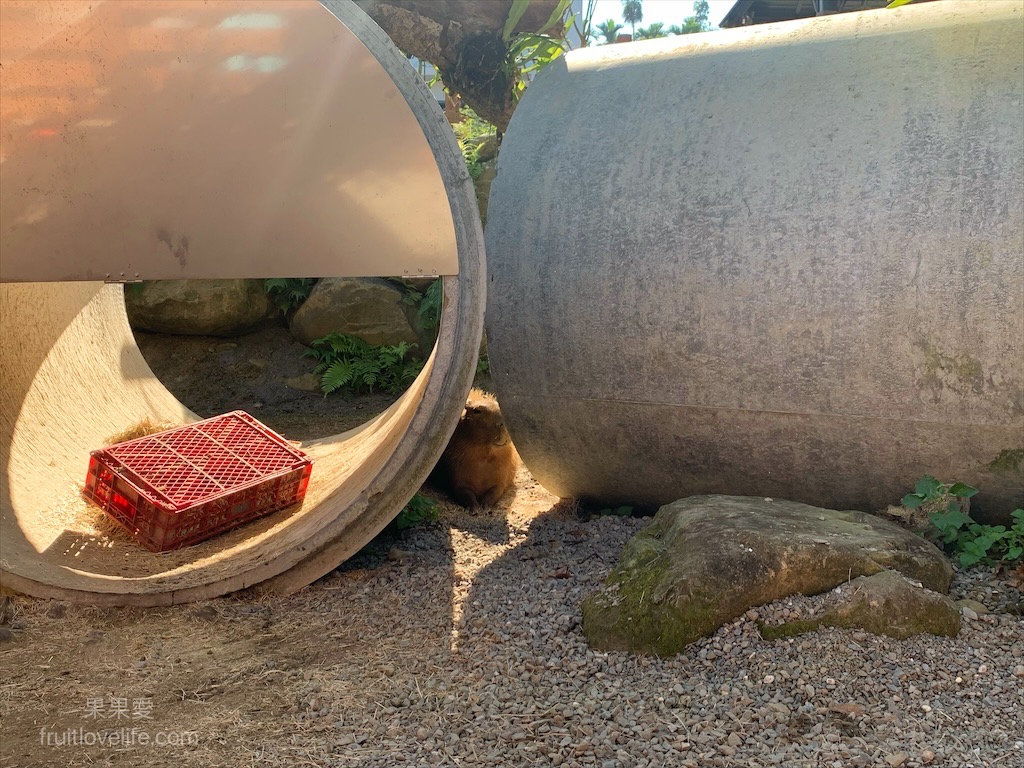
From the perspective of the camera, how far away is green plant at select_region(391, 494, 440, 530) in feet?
15.9

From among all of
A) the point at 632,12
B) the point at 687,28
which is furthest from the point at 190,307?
the point at 632,12

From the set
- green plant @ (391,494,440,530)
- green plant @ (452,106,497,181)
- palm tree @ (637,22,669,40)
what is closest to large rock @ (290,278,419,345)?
green plant @ (452,106,497,181)

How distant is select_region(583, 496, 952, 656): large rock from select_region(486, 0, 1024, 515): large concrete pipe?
62 centimetres

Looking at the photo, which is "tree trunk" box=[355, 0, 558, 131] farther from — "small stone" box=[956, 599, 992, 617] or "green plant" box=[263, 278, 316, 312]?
"small stone" box=[956, 599, 992, 617]

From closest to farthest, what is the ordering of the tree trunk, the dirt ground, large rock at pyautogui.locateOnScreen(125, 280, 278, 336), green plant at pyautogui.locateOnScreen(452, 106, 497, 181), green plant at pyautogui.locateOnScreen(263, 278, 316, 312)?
the dirt ground → the tree trunk → large rock at pyautogui.locateOnScreen(125, 280, 278, 336) → green plant at pyautogui.locateOnScreen(263, 278, 316, 312) → green plant at pyautogui.locateOnScreen(452, 106, 497, 181)

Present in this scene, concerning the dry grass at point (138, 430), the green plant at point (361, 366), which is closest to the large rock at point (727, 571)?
the dry grass at point (138, 430)

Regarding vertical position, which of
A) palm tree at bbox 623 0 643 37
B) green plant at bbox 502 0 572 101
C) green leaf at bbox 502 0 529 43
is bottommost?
palm tree at bbox 623 0 643 37

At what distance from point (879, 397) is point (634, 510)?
1476 mm

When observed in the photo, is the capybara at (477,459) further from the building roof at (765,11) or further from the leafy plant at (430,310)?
the building roof at (765,11)

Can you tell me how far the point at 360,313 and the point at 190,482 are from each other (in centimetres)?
435

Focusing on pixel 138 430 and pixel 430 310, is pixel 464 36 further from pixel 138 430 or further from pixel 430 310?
pixel 138 430

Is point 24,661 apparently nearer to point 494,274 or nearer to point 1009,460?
point 494,274

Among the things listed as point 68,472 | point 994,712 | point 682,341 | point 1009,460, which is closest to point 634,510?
point 682,341

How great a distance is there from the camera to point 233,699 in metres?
3.13
